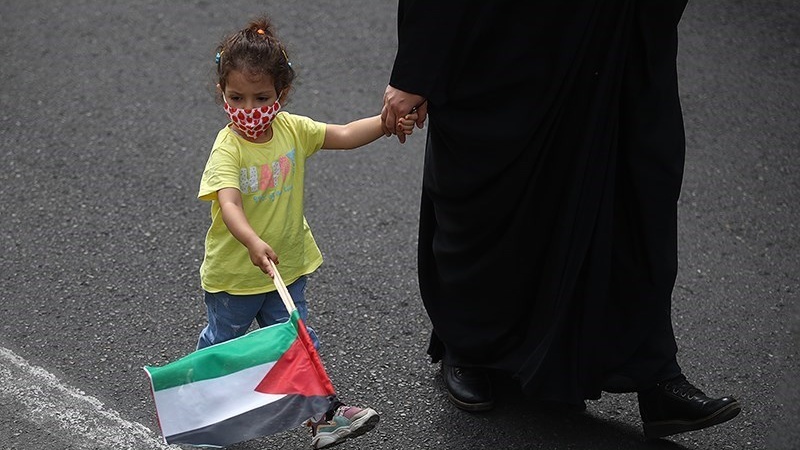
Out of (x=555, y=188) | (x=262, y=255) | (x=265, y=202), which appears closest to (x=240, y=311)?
(x=265, y=202)

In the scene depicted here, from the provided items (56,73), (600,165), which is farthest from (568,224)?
(56,73)

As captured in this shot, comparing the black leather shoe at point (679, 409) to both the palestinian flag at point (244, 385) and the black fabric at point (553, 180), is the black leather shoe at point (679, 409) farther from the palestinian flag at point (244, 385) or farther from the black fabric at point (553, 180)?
the palestinian flag at point (244, 385)

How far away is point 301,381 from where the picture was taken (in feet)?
9.32

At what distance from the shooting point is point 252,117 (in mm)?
2979

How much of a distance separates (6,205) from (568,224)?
2531 millimetres

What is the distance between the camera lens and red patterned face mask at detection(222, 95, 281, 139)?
297 centimetres

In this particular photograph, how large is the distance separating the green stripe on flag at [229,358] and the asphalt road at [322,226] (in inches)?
22.5

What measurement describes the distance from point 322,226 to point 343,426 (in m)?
1.59

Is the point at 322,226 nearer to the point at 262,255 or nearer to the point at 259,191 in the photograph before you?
the point at 259,191

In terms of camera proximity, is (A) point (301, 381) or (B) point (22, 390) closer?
(A) point (301, 381)

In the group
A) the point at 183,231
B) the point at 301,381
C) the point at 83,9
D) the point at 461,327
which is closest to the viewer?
the point at 301,381

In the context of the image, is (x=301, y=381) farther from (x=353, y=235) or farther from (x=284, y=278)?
(x=353, y=235)

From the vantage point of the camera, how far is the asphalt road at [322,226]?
3527 mm

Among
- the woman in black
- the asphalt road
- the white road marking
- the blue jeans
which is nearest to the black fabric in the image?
the woman in black
